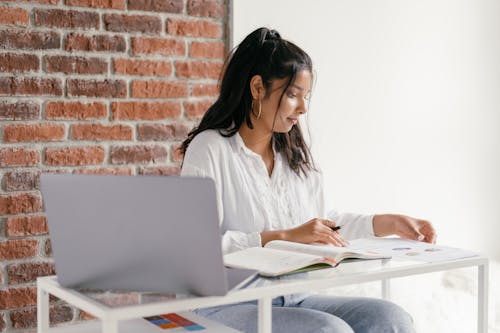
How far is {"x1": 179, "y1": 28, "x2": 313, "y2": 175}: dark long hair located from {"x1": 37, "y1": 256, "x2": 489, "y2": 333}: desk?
2.08ft

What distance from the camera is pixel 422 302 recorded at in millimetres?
2729

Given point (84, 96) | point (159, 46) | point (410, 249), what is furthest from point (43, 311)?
point (159, 46)

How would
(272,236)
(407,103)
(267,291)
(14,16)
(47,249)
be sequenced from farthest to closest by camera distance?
(407,103)
(47,249)
(14,16)
(272,236)
(267,291)

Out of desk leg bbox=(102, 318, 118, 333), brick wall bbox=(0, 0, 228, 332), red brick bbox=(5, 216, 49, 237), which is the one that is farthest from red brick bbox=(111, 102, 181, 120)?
desk leg bbox=(102, 318, 118, 333)

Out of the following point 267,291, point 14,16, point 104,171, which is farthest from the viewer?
point 104,171

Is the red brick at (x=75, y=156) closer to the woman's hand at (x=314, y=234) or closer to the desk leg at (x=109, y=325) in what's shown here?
the woman's hand at (x=314, y=234)

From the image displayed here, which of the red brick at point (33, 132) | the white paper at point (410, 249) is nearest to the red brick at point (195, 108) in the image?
the red brick at point (33, 132)

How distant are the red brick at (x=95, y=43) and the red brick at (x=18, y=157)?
1.17 feet

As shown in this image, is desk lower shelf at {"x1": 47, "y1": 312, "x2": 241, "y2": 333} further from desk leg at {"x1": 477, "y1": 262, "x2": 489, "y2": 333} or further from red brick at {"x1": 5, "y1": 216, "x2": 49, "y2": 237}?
red brick at {"x1": 5, "y1": 216, "x2": 49, "y2": 237}

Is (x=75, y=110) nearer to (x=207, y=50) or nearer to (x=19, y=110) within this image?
(x=19, y=110)

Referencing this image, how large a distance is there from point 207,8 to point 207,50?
0.49 ft

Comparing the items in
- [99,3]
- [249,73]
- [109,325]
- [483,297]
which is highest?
[99,3]

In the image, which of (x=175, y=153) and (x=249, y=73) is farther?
(x=175, y=153)

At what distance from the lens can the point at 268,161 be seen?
6.86 ft
